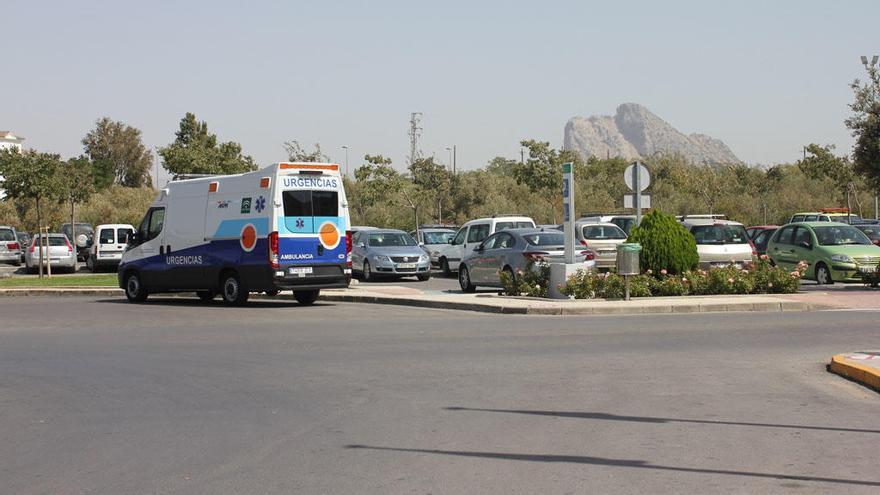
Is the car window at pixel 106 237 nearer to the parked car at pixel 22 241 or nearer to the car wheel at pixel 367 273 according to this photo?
the parked car at pixel 22 241

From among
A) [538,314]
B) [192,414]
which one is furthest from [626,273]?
[192,414]

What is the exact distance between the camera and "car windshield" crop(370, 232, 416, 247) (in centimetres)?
3338

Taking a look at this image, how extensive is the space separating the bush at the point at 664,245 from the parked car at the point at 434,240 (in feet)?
47.3

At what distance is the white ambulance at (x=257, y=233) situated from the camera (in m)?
22.1

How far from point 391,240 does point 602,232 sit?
7.14 m

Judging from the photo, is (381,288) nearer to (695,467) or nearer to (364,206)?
(695,467)

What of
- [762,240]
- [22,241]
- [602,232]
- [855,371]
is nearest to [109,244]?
[22,241]

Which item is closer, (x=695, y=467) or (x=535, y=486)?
(x=535, y=486)

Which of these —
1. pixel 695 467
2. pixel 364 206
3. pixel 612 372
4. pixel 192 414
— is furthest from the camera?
pixel 364 206

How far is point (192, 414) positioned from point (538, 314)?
1136 cm

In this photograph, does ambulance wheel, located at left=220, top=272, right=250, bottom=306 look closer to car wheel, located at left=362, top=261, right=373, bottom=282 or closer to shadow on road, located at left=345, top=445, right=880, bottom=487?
car wheel, located at left=362, top=261, right=373, bottom=282

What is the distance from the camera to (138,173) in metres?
112

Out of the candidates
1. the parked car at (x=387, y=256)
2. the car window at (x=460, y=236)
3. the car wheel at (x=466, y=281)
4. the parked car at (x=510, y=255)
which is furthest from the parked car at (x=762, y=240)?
the car wheel at (x=466, y=281)

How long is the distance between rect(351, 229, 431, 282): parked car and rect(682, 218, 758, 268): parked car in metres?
8.58
